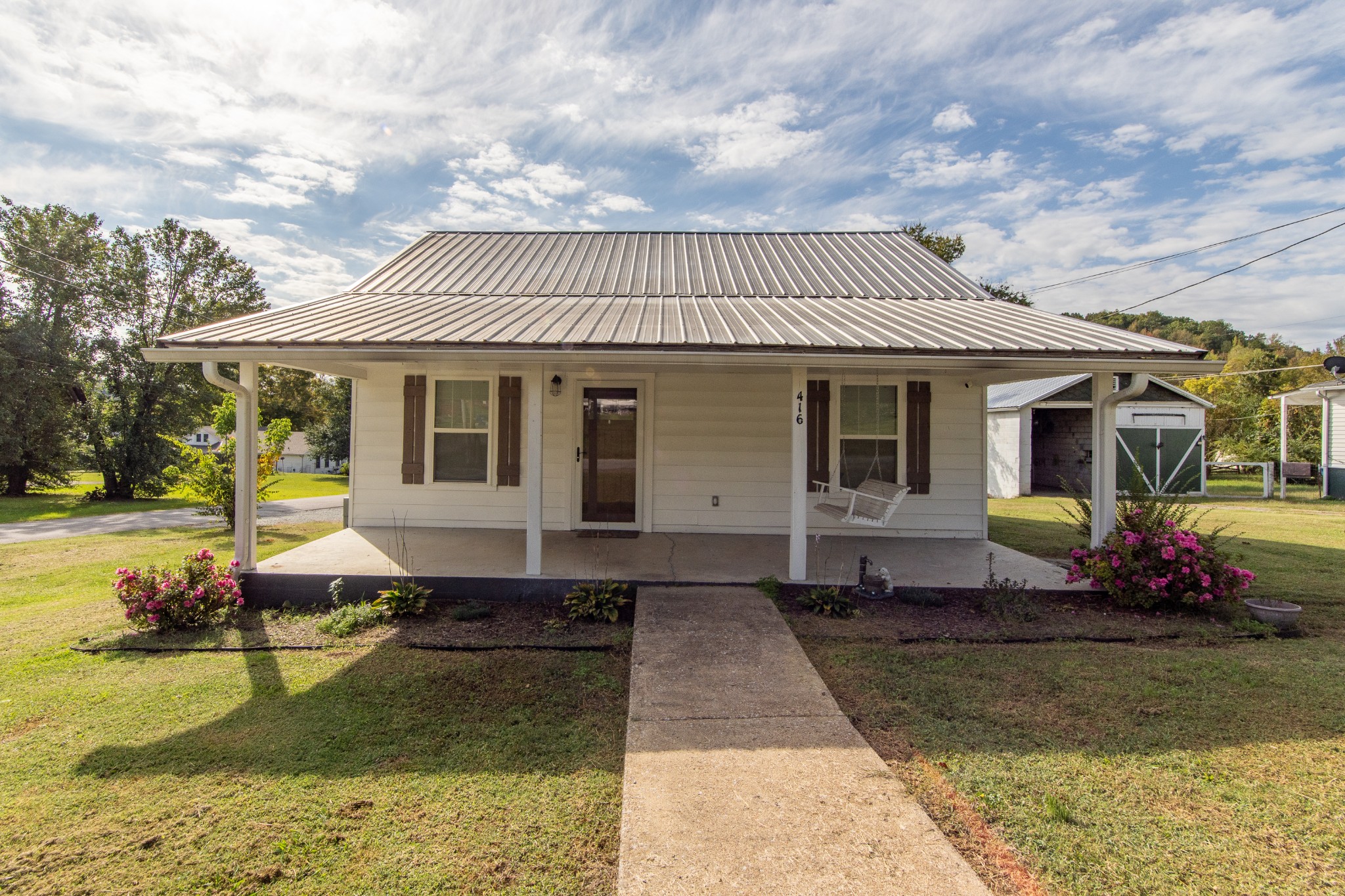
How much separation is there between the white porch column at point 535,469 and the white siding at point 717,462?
231 cm

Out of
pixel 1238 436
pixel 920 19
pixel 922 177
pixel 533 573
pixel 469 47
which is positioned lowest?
pixel 533 573

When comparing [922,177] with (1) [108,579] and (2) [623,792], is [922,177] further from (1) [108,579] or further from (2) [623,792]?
(1) [108,579]

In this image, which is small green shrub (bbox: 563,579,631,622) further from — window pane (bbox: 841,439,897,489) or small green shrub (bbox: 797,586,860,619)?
window pane (bbox: 841,439,897,489)

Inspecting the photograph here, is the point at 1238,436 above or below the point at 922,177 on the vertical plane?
below

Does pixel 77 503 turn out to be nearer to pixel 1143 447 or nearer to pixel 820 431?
pixel 820 431

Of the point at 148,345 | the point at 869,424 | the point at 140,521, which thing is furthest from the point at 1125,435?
the point at 148,345

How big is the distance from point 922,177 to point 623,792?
16.4 m

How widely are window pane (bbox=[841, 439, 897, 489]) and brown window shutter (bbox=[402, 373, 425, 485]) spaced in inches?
211

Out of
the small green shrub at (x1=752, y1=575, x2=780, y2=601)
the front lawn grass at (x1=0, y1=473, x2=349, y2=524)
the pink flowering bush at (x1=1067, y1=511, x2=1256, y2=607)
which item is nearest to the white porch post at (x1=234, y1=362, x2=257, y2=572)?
the small green shrub at (x1=752, y1=575, x2=780, y2=601)

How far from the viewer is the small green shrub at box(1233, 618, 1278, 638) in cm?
437

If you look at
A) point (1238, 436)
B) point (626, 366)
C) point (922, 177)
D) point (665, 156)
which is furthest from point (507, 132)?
point (1238, 436)

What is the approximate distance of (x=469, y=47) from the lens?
741 cm

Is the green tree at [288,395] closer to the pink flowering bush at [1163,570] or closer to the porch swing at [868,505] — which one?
the porch swing at [868,505]

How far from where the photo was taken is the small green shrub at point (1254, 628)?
172 inches
